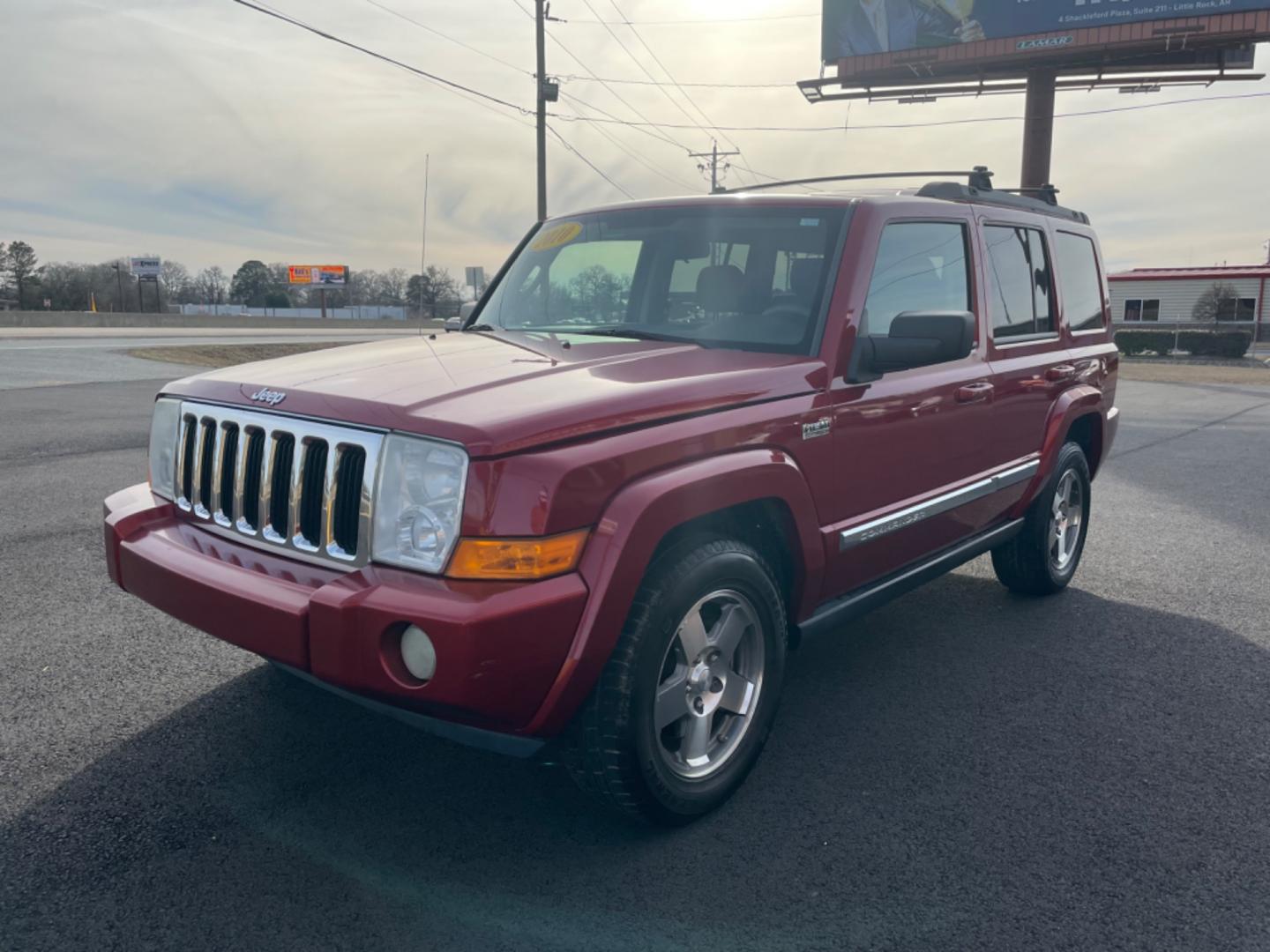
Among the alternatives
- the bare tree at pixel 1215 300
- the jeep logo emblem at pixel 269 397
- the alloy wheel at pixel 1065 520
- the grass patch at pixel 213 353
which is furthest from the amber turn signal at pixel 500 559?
the bare tree at pixel 1215 300

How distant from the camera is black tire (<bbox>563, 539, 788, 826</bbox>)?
103 inches

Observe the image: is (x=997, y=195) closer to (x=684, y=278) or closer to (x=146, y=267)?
(x=684, y=278)

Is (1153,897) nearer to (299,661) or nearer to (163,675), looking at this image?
(299,661)

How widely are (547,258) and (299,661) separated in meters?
2.36

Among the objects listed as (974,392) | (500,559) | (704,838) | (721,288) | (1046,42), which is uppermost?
(1046,42)

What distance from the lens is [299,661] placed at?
2490mm

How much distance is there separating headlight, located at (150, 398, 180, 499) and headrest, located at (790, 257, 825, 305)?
2.11 m

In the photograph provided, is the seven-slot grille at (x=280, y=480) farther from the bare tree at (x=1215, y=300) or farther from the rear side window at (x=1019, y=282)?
the bare tree at (x=1215, y=300)

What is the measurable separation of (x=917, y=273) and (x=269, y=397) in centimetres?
242

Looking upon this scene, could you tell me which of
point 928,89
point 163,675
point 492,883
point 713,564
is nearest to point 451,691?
point 492,883

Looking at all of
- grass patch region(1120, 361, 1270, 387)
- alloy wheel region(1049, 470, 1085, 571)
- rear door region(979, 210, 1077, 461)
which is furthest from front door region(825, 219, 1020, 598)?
grass patch region(1120, 361, 1270, 387)

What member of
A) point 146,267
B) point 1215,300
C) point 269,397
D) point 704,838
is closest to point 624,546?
point 704,838

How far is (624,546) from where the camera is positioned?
8.23 feet

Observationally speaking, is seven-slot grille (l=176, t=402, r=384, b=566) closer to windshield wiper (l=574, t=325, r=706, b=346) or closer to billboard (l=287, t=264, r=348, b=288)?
windshield wiper (l=574, t=325, r=706, b=346)
